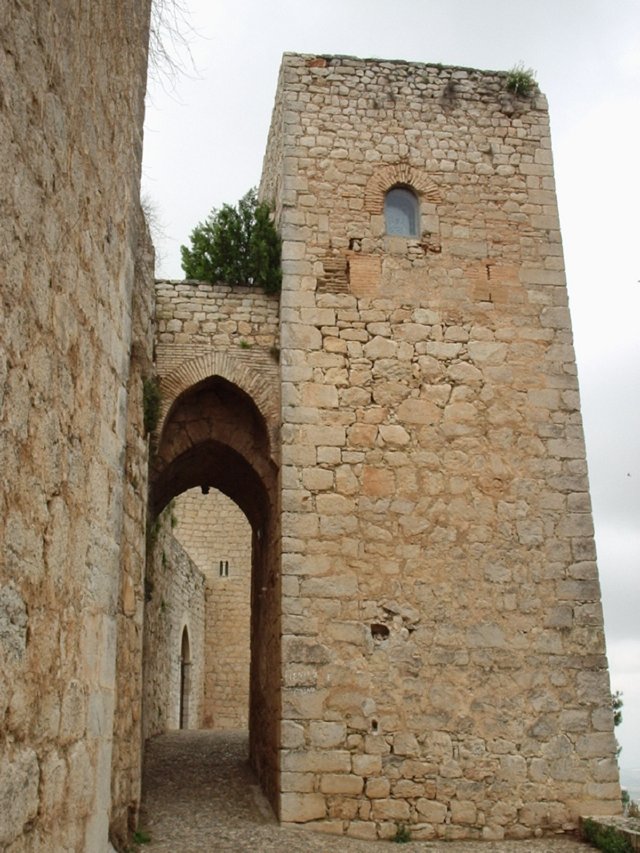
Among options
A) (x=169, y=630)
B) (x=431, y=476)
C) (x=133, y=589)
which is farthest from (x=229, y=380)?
(x=169, y=630)

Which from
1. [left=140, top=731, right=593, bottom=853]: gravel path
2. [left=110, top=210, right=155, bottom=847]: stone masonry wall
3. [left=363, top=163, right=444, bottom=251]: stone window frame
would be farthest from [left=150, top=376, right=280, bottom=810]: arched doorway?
[left=363, top=163, right=444, bottom=251]: stone window frame

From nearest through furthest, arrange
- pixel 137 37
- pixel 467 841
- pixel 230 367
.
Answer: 1. pixel 137 37
2. pixel 467 841
3. pixel 230 367

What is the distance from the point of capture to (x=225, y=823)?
24.0 ft

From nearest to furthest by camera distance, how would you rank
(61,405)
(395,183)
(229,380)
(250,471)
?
(61,405), (229,380), (395,183), (250,471)

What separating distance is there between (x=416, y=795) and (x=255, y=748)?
8.91ft

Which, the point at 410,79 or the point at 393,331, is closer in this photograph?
the point at 393,331

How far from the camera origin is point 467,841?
7367 mm

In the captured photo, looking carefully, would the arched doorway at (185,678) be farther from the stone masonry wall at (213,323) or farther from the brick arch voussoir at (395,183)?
the brick arch voussoir at (395,183)

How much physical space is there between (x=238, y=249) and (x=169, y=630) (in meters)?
7.82

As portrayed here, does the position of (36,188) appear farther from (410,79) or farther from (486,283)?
(410,79)

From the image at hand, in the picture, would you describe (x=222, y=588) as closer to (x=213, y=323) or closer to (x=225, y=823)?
(x=213, y=323)

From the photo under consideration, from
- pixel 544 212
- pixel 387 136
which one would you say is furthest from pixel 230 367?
pixel 544 212

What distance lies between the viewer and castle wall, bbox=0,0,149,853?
264 cm

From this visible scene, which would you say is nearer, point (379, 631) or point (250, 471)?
point (379, 631)
